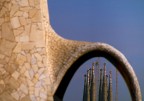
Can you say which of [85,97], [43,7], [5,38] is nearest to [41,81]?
[5,38]

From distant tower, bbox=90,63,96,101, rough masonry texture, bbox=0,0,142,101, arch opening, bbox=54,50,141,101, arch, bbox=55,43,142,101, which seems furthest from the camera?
distant tower, bbox=90,63,96,101

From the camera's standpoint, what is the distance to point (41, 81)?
638 cm

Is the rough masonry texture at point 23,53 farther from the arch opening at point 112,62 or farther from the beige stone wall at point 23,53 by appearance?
the arch opening at point 112,62

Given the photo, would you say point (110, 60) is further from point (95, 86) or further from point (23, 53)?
point (95, 86)

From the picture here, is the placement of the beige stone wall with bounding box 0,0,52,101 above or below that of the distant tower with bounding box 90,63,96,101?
above

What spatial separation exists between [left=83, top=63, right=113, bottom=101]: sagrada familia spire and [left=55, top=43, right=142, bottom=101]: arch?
2049cm

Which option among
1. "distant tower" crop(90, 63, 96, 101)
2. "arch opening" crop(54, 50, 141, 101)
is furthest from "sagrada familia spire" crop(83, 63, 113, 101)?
"arch opening" crop(54, 50, 141, 101)

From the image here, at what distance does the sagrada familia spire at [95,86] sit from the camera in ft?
96.8

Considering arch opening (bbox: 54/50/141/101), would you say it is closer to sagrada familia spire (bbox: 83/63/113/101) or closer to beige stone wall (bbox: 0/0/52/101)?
beige stone wall (bbox: 0/0/52/101)

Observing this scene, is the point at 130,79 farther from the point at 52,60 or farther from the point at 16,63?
the point at 16,63

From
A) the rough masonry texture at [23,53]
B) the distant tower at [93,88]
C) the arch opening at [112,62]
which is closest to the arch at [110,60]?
the arch opening at [112,62]

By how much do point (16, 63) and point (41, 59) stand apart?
486mm

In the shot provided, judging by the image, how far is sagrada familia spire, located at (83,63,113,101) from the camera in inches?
1161

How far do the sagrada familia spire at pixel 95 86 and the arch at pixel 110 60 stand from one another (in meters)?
20.5
